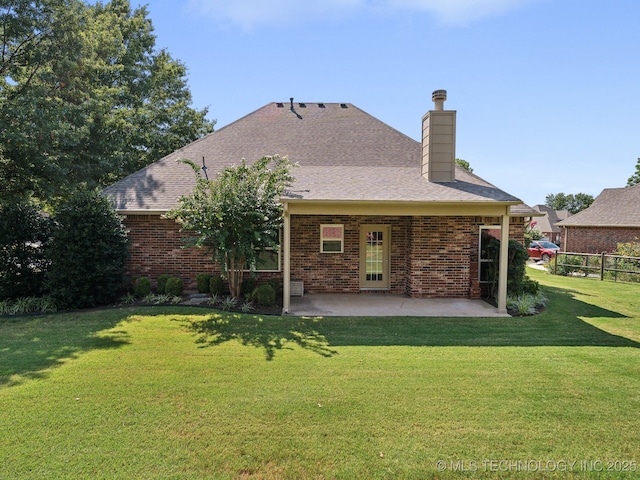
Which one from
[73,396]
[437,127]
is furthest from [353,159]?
[73,396]

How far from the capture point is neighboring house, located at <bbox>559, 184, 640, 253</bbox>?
1936 cm

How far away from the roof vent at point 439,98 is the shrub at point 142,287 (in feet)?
30.1

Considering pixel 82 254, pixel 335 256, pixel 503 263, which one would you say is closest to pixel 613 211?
pixel 503 263

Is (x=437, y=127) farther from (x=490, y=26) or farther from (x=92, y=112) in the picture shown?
(x=92, y=112)

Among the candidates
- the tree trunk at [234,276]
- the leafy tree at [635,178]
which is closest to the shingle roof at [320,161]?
the tree trunk at [234,276]

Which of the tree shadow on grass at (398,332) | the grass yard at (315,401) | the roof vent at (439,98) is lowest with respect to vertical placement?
the grass yard at (315,401)

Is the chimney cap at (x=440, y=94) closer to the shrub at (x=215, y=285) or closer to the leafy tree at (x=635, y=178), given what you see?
the shrub at (x=215, y=285)

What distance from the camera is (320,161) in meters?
11.1

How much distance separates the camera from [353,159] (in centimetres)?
1120

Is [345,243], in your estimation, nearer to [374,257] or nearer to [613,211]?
[374,257]

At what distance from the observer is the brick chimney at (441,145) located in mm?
9867

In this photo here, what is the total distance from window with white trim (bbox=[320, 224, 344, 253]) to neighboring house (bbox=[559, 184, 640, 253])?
688 inches

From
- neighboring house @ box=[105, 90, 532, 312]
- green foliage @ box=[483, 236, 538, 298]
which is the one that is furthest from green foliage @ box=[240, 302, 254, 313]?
green foliage @ box=[483, 236, 538, 298]

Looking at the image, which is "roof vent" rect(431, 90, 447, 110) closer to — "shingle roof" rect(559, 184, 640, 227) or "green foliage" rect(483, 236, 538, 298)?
"green foliage" rect(483, 236, 538, 298)
